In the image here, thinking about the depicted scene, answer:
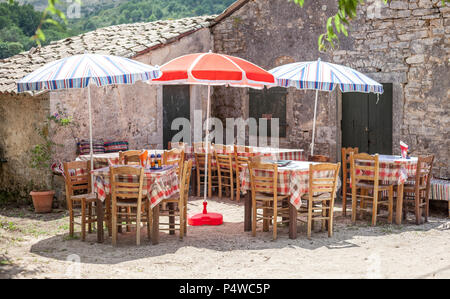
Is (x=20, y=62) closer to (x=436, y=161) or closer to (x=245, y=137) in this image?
(x=245, y=137)

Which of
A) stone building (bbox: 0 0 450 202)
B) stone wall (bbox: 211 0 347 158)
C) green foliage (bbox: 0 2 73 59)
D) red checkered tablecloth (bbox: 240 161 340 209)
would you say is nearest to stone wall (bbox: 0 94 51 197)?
stone building (bbox: 0 0 450 202)

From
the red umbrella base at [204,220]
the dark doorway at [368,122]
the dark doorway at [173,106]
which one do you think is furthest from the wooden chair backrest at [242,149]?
the dark doorway at [173,106]

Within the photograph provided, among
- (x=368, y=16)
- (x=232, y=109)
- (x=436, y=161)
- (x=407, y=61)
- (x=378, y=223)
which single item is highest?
(x=368, y=16)

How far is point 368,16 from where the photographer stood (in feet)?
33.6

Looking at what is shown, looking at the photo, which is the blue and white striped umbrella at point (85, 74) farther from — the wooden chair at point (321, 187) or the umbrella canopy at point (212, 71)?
the wooden chair at point (321, 187)

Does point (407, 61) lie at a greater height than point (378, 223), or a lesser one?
greater

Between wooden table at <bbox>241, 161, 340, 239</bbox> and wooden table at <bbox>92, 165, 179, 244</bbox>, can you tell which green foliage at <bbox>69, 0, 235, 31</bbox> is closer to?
wooden table at <bbox>241, 161, 340, 239</bbox>

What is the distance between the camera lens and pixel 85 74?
275 inches

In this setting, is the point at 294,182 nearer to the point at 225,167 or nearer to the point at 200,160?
the point at 225,167

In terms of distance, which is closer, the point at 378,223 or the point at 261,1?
the point at 378,223

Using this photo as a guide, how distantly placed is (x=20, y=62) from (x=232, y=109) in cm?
463

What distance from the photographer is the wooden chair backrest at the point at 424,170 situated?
26.4ft

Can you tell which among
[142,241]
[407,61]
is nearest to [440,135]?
[407,61]
